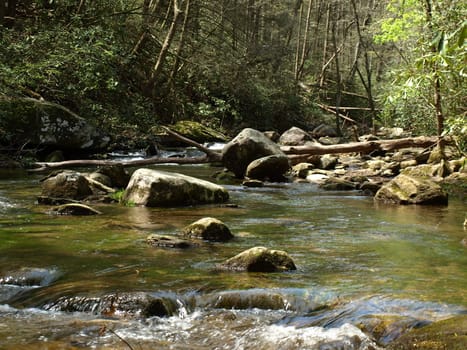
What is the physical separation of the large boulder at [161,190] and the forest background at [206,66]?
9.91 feet

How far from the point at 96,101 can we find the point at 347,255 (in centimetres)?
883

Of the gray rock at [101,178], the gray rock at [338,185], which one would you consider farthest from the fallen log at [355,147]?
the gray rock at [101,178]

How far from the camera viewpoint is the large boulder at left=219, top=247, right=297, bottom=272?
4754 millimetres

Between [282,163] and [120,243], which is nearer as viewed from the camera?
[120,243]

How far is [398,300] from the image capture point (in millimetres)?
3943

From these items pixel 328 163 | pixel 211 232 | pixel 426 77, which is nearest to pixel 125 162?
pixel 328 163

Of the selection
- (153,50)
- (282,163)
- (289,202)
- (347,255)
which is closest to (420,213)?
(289,202)

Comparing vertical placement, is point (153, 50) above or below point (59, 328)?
above

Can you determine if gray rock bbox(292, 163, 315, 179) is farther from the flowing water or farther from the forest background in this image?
the flowing water

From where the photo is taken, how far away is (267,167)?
1212 cm

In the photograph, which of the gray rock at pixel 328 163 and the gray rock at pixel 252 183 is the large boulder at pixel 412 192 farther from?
the gray rock at pixel 328 163

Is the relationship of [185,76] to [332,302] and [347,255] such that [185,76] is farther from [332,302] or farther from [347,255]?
[332,302]

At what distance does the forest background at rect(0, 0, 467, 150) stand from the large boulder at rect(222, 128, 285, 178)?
6.85ft

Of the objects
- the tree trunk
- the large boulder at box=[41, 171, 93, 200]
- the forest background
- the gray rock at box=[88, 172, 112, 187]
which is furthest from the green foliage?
the tree trunk
